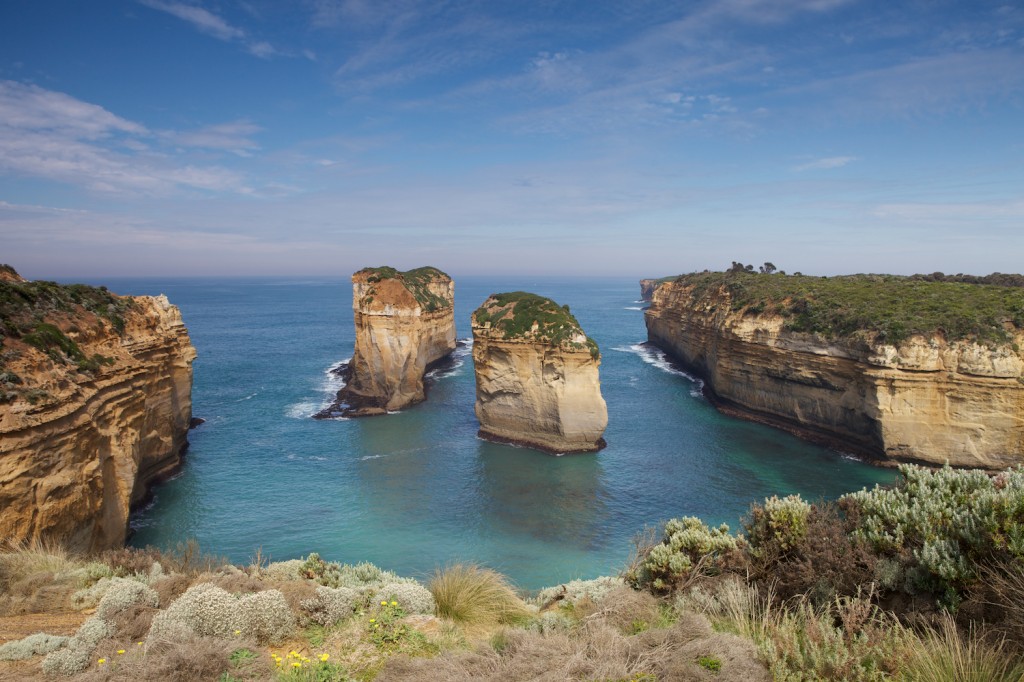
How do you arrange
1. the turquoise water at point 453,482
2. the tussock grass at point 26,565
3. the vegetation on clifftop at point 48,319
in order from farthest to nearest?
1. the turquoise water at point 453,482
2. the vegetation on clifftop at point 48,319
3. the tussock grass at point 26,565

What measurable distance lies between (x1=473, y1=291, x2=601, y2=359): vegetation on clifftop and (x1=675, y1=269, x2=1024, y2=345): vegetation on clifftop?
13621 mm

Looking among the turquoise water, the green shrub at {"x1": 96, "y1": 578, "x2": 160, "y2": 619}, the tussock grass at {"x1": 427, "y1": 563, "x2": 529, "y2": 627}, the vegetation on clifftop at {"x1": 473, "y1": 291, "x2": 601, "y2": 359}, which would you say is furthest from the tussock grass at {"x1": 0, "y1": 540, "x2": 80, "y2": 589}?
the vegetation on clifftop at {"x1": 473, "y1": 291, "x2": 601, "y2": 359}

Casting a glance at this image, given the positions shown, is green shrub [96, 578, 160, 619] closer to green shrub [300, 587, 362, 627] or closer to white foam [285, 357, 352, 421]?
green shrub [300, 587, 362, 627]

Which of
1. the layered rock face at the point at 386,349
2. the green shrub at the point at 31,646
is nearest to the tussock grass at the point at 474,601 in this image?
the green shrub at the point at 31,646

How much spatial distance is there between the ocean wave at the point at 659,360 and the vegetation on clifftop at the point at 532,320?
16.3m

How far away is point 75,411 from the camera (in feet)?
47.6

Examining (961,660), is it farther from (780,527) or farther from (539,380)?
(539,380)

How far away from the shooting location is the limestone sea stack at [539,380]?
30109mm

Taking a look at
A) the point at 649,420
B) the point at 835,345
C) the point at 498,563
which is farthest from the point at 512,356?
the point at 835,345

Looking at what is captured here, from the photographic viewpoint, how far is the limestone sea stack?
3011 cm

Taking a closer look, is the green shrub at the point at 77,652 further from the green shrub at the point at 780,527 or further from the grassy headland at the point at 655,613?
the green shrub at the point at 780,527

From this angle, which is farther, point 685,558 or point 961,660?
point 685,558

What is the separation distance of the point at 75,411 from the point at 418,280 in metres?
37.8

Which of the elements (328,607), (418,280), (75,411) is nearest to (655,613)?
(328,607)
